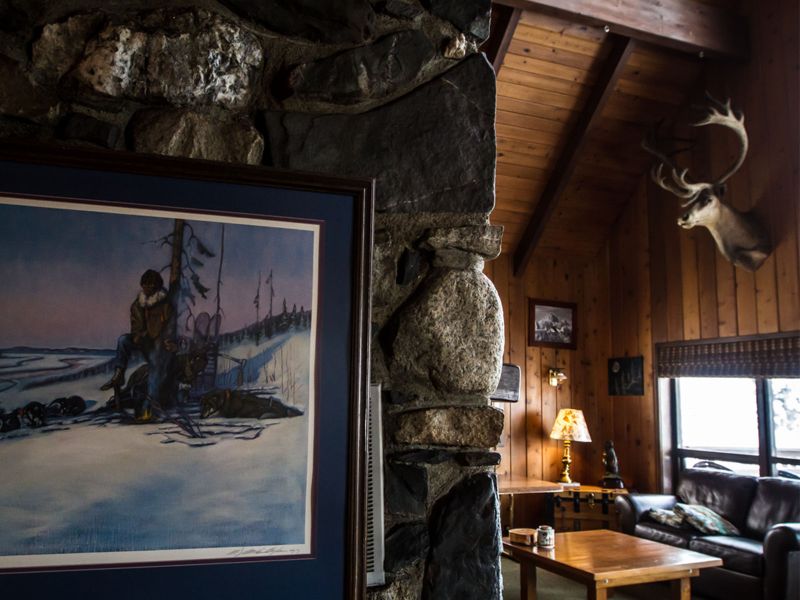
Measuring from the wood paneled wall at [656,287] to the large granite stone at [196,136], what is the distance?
4.75 meters

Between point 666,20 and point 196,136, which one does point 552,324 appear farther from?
point 196,136

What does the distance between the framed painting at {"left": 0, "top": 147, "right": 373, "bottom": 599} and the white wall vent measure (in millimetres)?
60

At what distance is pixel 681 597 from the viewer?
3.67 metres

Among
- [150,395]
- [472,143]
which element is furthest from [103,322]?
[472,143]

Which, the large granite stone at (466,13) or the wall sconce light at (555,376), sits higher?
the large granite stone at (466,13)

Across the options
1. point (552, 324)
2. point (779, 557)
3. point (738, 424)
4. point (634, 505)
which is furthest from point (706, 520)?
point (552, 324)

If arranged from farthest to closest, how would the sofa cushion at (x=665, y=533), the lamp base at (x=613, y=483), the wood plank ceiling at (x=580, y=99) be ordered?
the lamp base at (x=613, y=483) → the wood plank ceiling at (x=580, y=99) → the sofa cushion at (x=665, y=533)

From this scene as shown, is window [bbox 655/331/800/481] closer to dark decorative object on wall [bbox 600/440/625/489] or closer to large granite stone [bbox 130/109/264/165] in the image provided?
dark decorative object on wall [bbox 600/440/625/489]

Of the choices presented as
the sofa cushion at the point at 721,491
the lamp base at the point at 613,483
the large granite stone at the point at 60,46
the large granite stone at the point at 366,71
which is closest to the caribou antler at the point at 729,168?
the sofa cushion at the point at 721,491

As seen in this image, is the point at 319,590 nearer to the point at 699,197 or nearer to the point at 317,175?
the point at 317,175

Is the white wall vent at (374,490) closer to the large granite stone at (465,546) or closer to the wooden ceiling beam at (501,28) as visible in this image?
the large granite stone at (465,546)

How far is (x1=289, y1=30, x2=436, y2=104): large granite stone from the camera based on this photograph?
1102 mm

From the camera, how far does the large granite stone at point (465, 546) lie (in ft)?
3.50

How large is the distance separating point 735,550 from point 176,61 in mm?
4413
